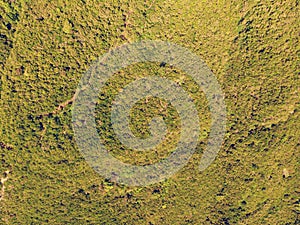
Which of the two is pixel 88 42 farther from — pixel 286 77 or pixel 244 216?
pixel 244 216

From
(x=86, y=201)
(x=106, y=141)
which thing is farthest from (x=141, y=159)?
(x=86, y=201)

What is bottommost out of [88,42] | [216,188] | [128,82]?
[216,188]

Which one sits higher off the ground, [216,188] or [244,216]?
[216,188]

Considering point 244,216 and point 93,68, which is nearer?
point 93,68

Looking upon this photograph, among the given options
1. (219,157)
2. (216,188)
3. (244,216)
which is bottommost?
(244,216)

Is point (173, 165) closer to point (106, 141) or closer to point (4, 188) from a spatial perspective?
point (106, 141)

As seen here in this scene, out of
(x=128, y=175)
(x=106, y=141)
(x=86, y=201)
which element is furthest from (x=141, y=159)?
(x=86, y=201)
